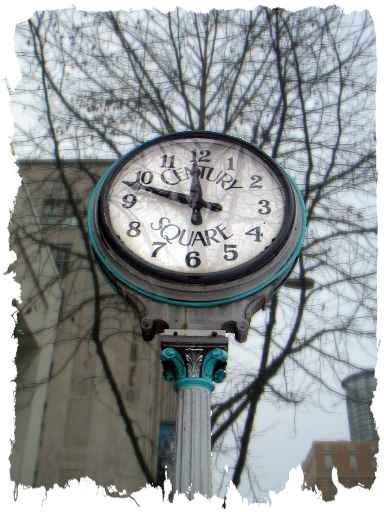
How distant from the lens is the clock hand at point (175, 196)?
496 centimetres

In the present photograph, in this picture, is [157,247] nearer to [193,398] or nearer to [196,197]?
[196,197]

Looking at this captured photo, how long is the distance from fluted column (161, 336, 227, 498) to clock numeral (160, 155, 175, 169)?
1.50 m

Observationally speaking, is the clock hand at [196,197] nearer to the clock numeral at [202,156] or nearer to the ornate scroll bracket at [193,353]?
the clock numeral at [202,156]

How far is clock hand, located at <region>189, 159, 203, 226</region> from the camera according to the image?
4.91 meters

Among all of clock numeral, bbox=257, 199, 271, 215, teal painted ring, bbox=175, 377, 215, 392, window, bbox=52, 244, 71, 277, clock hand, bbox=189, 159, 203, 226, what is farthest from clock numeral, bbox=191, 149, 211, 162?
window, bbox=52, 244, 71, 277

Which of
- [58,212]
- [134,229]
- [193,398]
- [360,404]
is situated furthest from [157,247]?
[58,212]

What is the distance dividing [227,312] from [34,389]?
4.49 m

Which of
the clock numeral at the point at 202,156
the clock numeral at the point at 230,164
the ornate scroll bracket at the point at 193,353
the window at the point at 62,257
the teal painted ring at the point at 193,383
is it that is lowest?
the teal painted ring at the point at 193,383

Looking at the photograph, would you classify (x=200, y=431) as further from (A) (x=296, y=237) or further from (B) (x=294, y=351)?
(B) (x=294, y=351)

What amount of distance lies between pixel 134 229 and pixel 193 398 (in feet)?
4.31

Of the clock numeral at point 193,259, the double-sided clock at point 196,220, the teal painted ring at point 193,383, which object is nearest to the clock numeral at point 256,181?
the double-sided clock at point 196,220

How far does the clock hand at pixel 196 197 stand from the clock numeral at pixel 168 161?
194 millimetres

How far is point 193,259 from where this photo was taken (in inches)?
183

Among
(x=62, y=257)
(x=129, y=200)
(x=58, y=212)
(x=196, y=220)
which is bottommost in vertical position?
(x=196, y=220)
